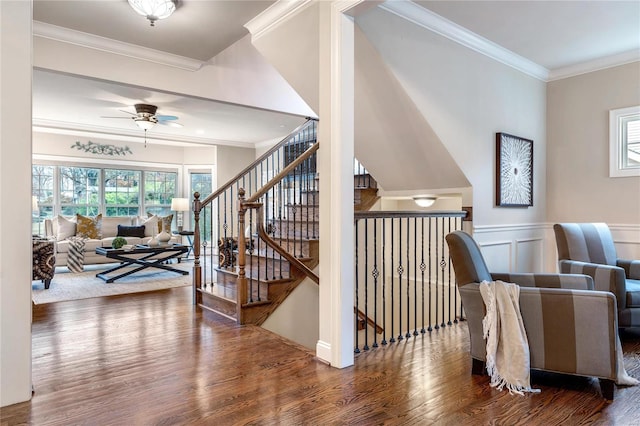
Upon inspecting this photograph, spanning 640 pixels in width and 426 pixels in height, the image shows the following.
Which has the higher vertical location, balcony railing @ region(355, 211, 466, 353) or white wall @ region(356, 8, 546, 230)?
white wall @ region(356, 8, 546, 230)

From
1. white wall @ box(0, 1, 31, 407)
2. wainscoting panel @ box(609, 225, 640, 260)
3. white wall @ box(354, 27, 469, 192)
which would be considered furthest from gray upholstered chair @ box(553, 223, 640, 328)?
white wall @ box(0, 1, 31, 407)

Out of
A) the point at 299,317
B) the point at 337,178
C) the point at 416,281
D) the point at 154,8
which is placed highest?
the point at 154,8

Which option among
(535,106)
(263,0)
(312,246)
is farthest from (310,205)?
(535,106)

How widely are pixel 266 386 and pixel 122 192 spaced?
7.84 metres

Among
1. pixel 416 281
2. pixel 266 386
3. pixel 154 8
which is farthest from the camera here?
pixel 416 281

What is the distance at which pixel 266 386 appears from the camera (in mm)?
2273

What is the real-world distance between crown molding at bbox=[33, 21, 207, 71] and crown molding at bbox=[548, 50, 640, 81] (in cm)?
404

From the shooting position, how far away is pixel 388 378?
2.39 meters

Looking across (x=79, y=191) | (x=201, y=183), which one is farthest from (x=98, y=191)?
(x=201, y=183)

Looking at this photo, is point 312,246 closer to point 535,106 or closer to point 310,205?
point 310,205

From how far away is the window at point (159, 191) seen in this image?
914 centimetres

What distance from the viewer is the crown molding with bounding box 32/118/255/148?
23.1ft

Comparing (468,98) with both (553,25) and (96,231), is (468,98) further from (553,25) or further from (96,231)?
(96,231)

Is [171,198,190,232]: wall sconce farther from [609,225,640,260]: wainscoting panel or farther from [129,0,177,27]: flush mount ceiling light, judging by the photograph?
[609,225,640,260]: wainscoting panel
